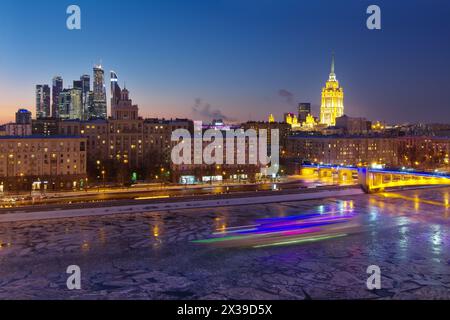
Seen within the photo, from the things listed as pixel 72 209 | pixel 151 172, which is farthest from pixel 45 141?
pixel 72 209

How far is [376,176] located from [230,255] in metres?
36.6

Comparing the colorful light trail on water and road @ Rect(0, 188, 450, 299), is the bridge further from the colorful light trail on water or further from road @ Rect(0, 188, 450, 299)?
the colorful light trail on water

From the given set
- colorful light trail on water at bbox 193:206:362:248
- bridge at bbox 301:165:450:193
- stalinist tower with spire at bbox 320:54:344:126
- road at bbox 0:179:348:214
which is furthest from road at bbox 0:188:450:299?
stalinist tower with spire at bbox 320:54:344:126

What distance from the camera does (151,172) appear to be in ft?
167

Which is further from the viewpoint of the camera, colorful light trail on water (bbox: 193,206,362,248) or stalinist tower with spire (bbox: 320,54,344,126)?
stalinist tower with spire (bbox: 320,54,344,126)

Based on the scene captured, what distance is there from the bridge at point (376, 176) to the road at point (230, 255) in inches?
535

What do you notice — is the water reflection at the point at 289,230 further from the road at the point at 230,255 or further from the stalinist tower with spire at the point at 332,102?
the stalinist tower with spire at the point at 332,102

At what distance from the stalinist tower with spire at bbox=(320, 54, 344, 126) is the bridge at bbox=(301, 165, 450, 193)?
8315 centimetres

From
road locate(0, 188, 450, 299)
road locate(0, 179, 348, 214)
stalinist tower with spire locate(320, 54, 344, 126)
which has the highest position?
stalinist tower with spire locate(320, 54, 344, 126)

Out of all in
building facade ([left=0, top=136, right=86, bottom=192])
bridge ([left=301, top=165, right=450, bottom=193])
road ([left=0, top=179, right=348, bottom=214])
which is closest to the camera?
road ([left=0, top=179, right=348, bottom=214])

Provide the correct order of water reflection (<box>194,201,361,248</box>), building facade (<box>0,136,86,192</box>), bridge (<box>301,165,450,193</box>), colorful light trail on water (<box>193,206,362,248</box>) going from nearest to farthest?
colorful light trail on water (<box>193,206,362,248</box>) → water reflection (<box>194,201,361,248</box>) → bridge (<box>301,165,450,193</box>) → building facade (<box>0,136,86,192</box>)

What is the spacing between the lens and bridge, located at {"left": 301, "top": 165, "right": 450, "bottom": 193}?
135 ft
